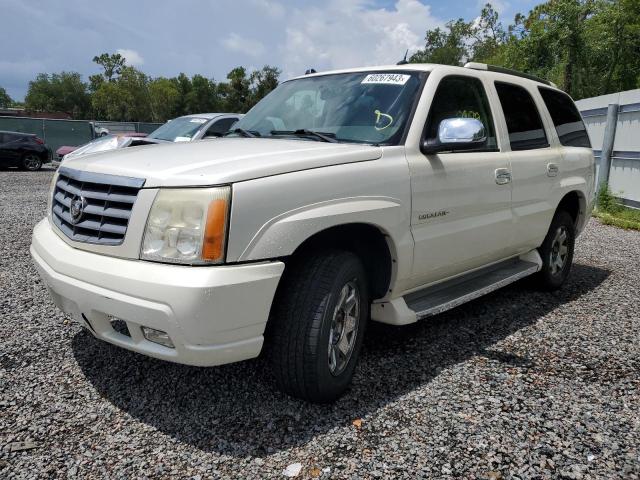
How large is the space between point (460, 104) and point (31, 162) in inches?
780

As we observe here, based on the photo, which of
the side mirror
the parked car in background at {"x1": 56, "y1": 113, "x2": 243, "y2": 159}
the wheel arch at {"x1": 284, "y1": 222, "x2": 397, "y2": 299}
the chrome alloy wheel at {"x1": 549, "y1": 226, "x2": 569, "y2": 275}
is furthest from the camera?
the parked car in background at {"x1": 56, "y1": 113, "x2": 243, "y2": 159}

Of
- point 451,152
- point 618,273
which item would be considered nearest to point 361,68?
point 451,152

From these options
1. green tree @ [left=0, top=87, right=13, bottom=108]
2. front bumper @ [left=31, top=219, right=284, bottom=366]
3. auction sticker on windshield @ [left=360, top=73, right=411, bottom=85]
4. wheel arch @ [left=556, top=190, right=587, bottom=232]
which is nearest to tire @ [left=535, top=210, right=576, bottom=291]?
wheel arch @ [left=556, top=190, right=587, bottom=232]

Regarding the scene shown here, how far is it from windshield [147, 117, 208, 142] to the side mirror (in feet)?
22.3

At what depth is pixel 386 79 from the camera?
3.47 m

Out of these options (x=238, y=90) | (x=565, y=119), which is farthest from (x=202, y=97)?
(x=565, y=119)

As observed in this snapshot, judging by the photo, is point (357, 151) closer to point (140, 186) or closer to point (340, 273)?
point (340, 273)

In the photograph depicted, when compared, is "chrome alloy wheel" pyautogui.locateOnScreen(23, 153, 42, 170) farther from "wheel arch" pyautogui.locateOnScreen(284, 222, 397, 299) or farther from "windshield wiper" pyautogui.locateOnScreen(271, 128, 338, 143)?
"wheel arch" pyautogui.locateOnScreen(284, 222, 397, 299)

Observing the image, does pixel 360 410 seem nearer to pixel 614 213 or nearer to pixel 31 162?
pixel 614 213

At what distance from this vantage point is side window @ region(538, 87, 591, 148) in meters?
4.79

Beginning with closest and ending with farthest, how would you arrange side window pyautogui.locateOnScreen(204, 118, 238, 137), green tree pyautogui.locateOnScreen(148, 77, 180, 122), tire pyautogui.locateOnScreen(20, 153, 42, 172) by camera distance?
side window pyautogui.locateOnScreen(204, 118, 238, 137)
tire pyautogui.locateOnScreen(20, 153, 42, 172)
green tree pyautogui.locateOnScreen(148, 77, 180, 122)

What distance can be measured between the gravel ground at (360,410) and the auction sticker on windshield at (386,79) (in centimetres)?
176

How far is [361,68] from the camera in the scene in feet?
12.4

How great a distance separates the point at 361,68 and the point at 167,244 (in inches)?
85.0
